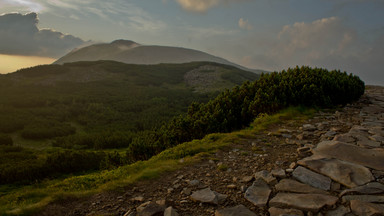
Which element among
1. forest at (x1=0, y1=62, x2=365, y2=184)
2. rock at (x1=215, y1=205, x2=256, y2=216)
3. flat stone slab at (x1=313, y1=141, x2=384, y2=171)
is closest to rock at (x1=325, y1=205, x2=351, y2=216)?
rock at (x1=215, y1=205, x2=256, y2=216)

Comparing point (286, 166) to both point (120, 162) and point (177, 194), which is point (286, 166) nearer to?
point (177, 194)

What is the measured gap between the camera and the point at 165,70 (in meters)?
102

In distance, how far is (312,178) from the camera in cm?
442

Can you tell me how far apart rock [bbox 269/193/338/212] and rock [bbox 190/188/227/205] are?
83 centimetres

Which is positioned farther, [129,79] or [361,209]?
[129,79]

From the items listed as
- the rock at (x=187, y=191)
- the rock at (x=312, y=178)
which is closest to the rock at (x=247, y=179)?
the rock at (x=312, y=178)

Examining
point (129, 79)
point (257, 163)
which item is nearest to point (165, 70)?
point (129, 79)

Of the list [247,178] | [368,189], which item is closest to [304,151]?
[368,189]

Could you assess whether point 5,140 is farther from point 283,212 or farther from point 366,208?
point 366,208

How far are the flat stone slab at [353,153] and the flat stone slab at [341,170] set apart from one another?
291 millimetres

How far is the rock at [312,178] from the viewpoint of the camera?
4199 mm

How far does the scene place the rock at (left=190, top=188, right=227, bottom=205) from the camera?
12.8ft

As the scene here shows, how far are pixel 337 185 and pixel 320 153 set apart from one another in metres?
1.47

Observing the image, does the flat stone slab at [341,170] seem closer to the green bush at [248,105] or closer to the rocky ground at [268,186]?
the rocky ground at [268,186]
